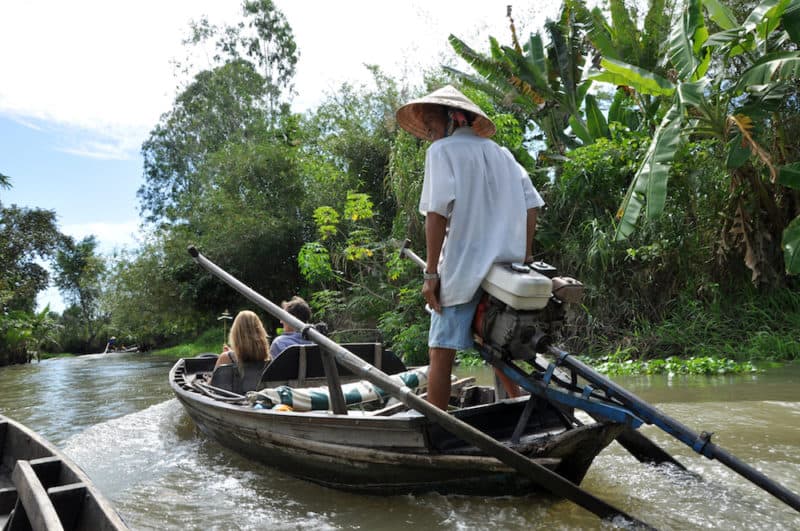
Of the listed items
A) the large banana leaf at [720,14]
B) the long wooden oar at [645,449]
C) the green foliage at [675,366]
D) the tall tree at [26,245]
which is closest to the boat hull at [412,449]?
the long wooden oar at [645,449]

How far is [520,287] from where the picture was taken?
300 centimetres

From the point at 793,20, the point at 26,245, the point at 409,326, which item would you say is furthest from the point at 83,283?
the point at 793,20

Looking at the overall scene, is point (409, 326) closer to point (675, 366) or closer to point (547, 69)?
point (675, 366)

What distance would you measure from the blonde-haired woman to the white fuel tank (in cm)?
314

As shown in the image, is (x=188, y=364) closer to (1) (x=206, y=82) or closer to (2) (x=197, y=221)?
(2) (x=197, y=221)

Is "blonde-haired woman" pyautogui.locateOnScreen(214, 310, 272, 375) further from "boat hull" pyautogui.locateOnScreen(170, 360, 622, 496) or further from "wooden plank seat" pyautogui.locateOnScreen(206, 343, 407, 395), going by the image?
"boat hull" pyautogui.locateOnScreen(170, 360, 622, 496)

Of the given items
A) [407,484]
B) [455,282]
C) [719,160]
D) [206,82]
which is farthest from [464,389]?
[206,82]

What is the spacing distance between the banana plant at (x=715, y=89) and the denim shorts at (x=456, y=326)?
10.7ft

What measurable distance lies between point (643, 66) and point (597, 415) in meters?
8.21

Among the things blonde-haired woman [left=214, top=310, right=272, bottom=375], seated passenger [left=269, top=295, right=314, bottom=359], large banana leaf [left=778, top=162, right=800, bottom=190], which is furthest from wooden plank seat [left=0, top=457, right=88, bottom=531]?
large banana leaf [left=778, top=162, right=800, bottom=190]

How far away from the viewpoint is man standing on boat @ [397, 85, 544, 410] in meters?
3.29

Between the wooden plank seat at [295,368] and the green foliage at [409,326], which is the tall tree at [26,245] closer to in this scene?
the green foliage at [409,326]

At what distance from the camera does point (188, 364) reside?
7.65 meters

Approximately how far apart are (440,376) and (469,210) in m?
0.91
